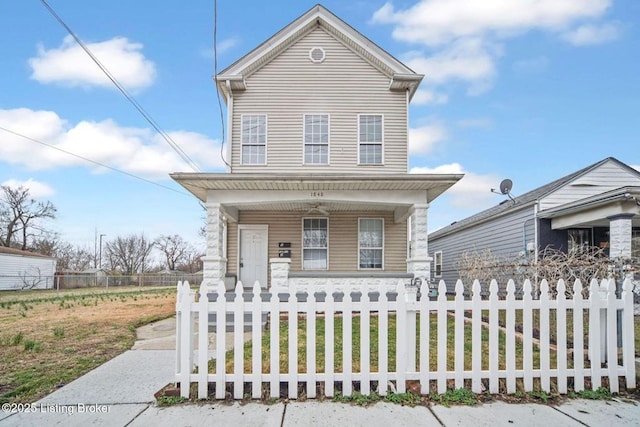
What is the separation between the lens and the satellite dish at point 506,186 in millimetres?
13633

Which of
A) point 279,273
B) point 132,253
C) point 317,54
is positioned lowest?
point 132,253

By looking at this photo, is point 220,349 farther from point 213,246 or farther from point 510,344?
point 213,246

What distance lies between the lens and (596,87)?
12.3 meters

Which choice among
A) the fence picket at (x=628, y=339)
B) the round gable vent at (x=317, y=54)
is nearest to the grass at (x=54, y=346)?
the fence picket at (x=628, y=339)

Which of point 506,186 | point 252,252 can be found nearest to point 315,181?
point 252,252

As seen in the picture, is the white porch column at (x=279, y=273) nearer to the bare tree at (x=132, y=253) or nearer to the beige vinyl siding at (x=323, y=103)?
the beige vinyl siding at (x=323, y=103)

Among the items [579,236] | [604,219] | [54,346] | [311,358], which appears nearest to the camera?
[311,358]

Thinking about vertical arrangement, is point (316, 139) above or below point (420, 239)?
above

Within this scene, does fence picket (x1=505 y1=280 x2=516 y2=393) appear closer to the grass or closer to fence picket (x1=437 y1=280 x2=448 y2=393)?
fence picket (x1=437 y1=280 x2=448 y2=393)

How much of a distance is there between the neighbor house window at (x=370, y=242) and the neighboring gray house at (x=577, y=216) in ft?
14.3

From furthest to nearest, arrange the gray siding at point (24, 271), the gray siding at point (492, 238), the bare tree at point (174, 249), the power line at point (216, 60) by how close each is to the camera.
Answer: the bare tree at point (174, 249)
the gray siding at point (24, 271)
the gray siding at point (492, 238)
the power line at point (216, 60)

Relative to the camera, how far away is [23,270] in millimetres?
27516

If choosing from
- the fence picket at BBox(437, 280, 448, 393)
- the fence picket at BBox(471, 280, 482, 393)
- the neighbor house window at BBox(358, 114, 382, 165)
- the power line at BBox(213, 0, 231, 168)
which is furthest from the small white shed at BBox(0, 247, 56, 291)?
the fence picket at BBox(471, 280, 482, 393)

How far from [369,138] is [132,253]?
43.9m
